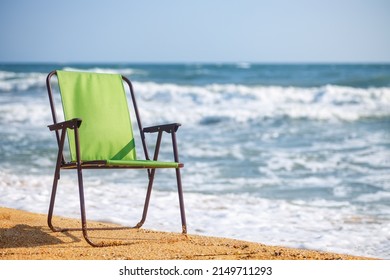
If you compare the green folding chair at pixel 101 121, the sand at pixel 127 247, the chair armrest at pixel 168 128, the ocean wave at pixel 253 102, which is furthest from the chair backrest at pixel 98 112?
the ocean wave at pixel 253 102

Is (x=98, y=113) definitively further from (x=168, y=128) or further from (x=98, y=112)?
(x=168, y=128)

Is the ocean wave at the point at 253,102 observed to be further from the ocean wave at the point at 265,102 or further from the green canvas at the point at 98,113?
the green canvas at the point at 98,113

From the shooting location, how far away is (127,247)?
3141mm

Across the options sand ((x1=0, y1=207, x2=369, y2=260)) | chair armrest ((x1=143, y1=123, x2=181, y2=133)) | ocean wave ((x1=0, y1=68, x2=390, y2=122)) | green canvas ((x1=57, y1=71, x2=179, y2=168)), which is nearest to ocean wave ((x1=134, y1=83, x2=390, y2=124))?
ocean wave ((x1=0, y1=68, x2=390, y2=122))

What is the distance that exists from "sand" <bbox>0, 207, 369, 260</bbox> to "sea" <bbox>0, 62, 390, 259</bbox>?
55 cm

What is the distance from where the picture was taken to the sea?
4215 mm

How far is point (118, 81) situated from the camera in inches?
148

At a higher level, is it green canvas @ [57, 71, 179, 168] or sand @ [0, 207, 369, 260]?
green canvas @ [57, 71, 179, 168]

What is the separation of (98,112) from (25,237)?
859 millimetres

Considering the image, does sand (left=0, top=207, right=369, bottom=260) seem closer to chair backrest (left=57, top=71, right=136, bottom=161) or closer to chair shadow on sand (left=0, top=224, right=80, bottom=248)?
chair shadow on sand (left=0, top=224, right=80, bottom=248)

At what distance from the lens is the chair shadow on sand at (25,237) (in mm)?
3088
